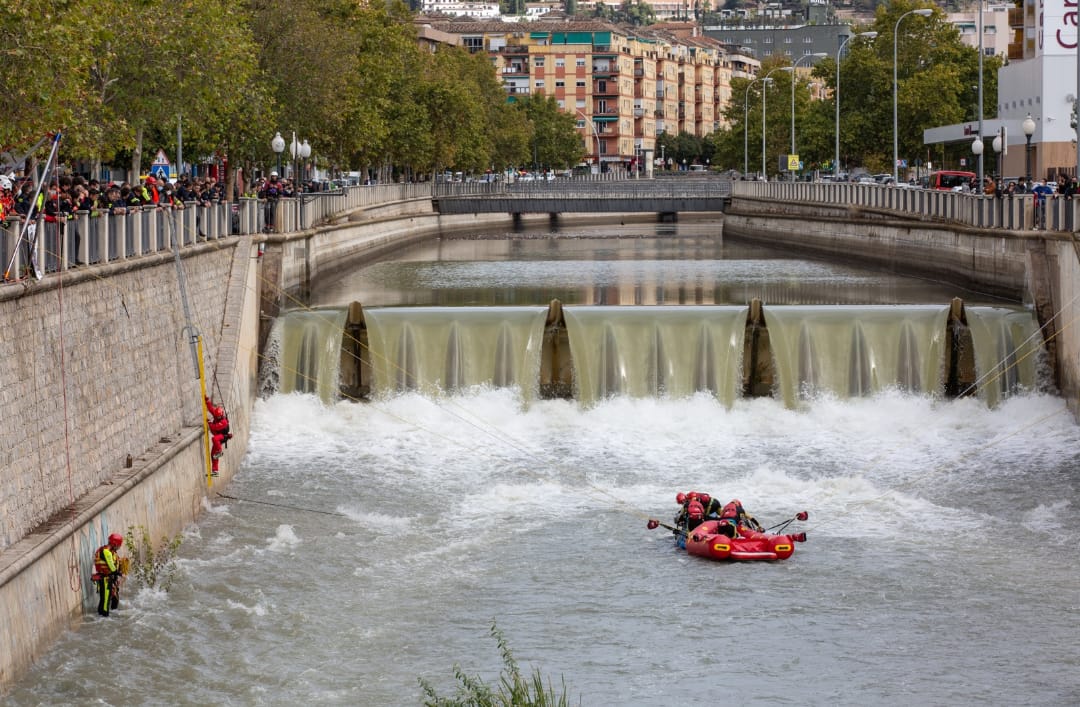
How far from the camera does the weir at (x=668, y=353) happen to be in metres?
39.4

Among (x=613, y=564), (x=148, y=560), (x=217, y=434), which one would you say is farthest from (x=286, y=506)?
(x=613, y=564)

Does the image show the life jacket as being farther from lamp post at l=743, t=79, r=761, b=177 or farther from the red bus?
lamp post at l=743, t=79, r=761, b=177

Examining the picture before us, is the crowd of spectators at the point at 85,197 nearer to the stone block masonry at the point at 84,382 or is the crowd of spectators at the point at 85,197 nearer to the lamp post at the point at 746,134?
the stone block masonry at the point at 84,382

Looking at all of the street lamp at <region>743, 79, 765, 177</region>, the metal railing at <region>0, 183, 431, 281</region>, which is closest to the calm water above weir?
the metal railing at <region>0, 183, 431, 281</region>

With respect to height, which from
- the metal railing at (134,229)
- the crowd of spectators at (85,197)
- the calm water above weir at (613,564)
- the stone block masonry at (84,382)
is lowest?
the calm water above weir at (613,564)

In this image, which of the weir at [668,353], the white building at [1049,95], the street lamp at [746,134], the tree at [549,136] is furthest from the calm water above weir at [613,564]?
→ the tree at [549,136]

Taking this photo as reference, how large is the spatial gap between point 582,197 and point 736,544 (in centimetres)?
7664

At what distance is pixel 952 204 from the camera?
181ft

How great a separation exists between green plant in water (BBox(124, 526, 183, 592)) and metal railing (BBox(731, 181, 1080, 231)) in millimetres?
23395

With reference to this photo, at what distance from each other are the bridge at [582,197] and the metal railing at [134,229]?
45.9 m

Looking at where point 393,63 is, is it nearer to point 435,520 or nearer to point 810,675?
point 435,520

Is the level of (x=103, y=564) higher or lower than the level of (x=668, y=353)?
lower

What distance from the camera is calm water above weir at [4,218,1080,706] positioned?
Answer: 22.1 m

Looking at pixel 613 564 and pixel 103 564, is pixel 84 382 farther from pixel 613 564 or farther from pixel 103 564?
pixel 613 564
